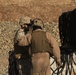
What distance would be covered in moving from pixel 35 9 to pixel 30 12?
0.48 feet

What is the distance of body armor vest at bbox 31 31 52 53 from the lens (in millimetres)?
6938

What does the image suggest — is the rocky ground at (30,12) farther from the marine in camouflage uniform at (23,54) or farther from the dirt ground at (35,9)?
the marine in camouflage uniform at (23,54)

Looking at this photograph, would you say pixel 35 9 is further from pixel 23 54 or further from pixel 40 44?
pixel 40 44

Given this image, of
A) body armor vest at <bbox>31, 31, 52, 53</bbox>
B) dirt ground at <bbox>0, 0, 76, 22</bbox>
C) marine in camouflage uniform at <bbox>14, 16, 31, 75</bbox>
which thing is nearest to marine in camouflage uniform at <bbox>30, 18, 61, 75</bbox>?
body armor vest at <bbox>31, 31, 52, 53</bbox>

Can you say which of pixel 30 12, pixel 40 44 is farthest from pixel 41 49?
pixel 30 12

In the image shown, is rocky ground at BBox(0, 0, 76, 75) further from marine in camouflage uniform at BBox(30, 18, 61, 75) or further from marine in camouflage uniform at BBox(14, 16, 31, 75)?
marine in camouflage uniform at BBox(30, 18, 61, 75)

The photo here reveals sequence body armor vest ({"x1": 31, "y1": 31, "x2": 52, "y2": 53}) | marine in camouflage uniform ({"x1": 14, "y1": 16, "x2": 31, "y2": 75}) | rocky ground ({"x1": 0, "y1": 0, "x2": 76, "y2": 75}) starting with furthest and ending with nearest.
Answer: rocky ground ({"x1": 0, "y1": 0, "x2": 76, "y2": 75}), marine in camouflage uniform ({"x1": 14, "y1": 16, "x2": 31, "y2": 75}), body armor vest ({"x1": 31, "y1": 31, "x2": 52, "y2": 53})

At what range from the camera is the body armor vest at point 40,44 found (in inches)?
273

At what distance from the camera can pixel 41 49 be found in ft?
22.8

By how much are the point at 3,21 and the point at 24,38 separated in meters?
3.74

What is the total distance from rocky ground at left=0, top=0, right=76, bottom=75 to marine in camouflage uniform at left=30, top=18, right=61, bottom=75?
3358mm

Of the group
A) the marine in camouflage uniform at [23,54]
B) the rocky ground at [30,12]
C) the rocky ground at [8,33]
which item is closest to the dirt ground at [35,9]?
the rocky ground at [30,12]

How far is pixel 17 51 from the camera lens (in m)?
7.56

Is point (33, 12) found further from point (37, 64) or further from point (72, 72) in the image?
point (37, 64)
